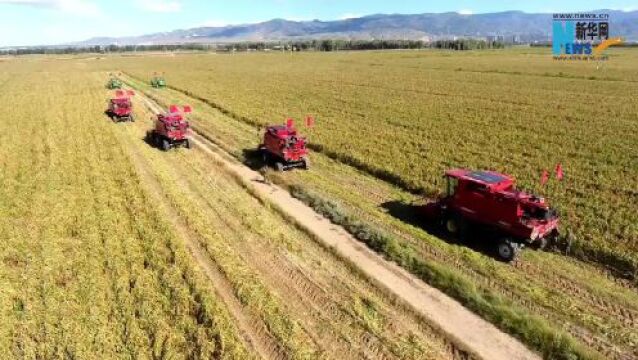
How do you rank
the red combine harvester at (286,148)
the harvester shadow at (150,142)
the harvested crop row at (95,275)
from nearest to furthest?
the harvested crop row at (95,275)
the red combine harvester at (286,148)
the harvester shadow at (150,142)

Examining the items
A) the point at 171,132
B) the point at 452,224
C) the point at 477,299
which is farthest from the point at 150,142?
the point at 477,299

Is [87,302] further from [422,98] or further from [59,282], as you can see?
[422,98]

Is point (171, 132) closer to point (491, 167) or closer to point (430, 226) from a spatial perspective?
point (430, 226)

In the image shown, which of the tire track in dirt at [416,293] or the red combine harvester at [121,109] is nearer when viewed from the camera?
the tire track in dirt at [416,293]

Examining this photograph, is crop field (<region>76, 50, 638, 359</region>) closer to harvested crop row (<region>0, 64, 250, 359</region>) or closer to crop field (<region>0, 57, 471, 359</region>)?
crop field (<region>0, 57, 471, 359</region>)

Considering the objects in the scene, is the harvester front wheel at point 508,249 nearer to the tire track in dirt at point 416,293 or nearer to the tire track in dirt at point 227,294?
the tire track in dirt at point 416,293

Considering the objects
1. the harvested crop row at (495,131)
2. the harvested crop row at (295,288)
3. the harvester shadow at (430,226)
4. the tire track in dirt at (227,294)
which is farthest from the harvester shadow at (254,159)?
the harvester shadow at (430,226)

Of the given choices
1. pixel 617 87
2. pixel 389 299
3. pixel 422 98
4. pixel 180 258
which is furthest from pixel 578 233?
pixel 617 87
